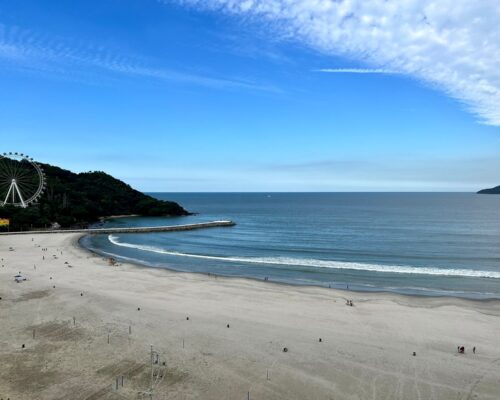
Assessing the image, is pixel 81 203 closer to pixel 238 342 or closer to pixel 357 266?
pixel 357 266

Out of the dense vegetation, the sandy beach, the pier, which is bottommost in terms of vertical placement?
the sandy beach

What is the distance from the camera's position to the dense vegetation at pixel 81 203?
86125mm

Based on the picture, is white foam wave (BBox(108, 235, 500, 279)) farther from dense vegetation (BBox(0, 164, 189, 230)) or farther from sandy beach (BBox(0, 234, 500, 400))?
dense vegetation (BBox(0, 164, 189, 230))

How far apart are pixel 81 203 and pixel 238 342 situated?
10456cm

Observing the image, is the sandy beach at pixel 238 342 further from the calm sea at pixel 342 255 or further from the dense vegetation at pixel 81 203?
the dense vegetation at pixel 81 203

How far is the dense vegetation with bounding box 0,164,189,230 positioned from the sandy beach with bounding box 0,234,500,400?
172 feet

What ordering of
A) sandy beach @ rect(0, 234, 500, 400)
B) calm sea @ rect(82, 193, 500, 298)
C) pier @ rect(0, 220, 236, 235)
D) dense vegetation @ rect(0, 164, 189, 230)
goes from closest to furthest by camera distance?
sandy beach @ rect(0, 234, 500, 400) < calm sea @ rect(82, 193, 500, 298) < pier @ rect(0, 220, 236, 235) < dense vegetation @ rect(0, 164, 189, 230)

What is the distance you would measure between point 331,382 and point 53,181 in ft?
418

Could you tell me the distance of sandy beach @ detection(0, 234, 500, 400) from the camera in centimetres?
1886

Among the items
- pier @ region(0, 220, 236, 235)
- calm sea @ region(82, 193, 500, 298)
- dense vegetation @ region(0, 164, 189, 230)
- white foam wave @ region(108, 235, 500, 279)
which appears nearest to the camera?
calm sea @ region(82, 193, 500, 298)

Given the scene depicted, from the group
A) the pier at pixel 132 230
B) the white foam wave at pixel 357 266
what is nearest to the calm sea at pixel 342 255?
the white foam wave at pixel 357 266

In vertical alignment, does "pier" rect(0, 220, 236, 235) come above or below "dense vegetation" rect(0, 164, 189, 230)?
below

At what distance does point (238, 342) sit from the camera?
2412 centimetres

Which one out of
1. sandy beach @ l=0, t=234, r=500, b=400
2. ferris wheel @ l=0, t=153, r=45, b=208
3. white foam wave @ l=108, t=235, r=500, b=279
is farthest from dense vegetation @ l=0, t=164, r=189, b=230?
sandy beach @ l=0, t=234, r=500, b=400
